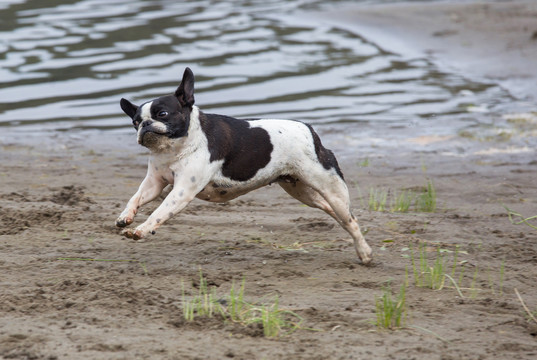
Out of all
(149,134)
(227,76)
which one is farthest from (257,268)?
(227,76)

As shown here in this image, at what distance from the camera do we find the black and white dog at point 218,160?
5.42m

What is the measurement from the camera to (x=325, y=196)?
597 cm

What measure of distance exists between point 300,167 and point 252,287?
0.98 meters

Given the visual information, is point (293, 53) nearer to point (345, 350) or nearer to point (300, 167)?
point (300, 167)

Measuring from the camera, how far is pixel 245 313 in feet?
15.5

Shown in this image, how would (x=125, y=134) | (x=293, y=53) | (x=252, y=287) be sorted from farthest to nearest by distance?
1. (x=293, y=53)
2. (x=125, y=134)
3. (x=252, y=287)

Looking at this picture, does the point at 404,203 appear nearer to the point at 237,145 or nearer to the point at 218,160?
the point at 237,145

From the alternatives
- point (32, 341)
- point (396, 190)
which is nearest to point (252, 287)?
point (32, 341)

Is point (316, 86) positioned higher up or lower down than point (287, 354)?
lower down

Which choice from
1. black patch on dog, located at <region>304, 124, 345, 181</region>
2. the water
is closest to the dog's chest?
black patch on dog, located at <region>304, 124, 345, 181</region>

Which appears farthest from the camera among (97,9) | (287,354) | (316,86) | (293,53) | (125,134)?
(97,9)

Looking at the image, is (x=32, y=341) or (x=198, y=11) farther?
(x=198, y=11)

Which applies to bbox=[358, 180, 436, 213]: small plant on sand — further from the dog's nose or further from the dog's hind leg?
the dog's nose

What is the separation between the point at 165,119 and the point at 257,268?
46.2 inches
